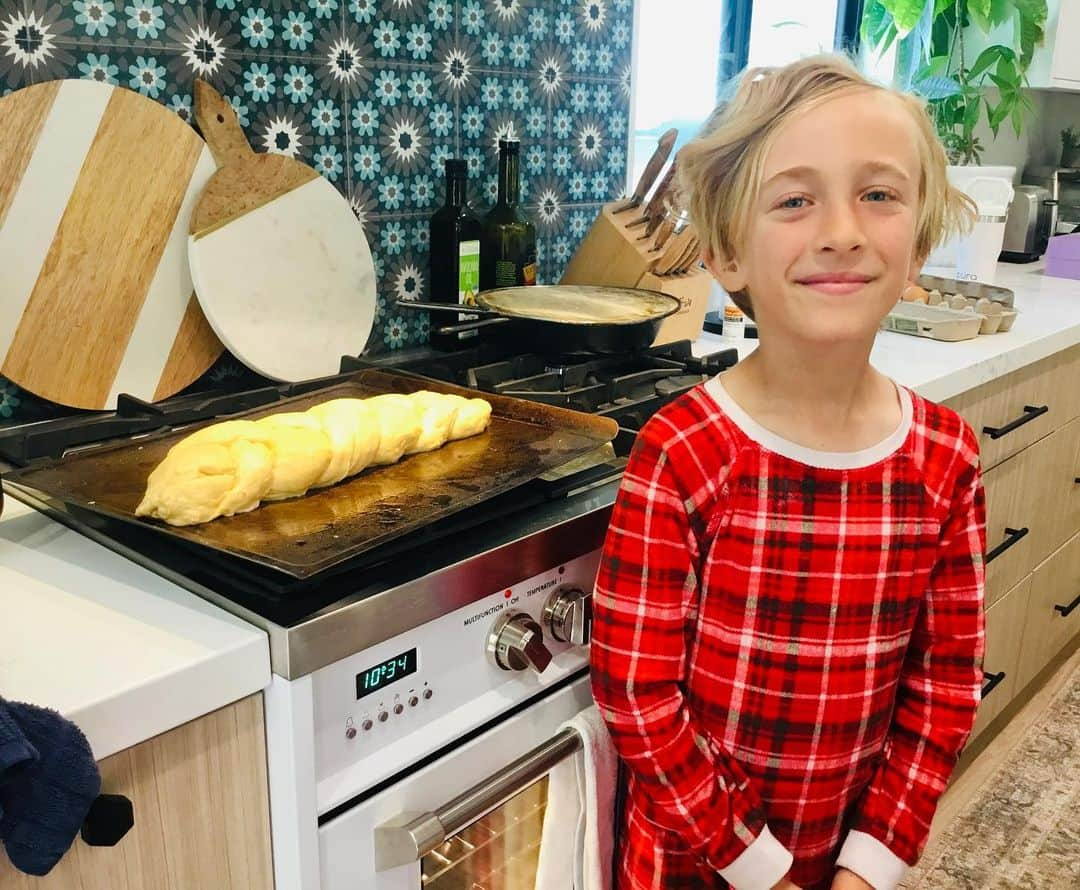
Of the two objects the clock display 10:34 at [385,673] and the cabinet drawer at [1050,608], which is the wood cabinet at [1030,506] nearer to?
the cabinet drawer at [1050,608]

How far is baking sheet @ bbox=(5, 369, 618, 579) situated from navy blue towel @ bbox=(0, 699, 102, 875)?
18 cm

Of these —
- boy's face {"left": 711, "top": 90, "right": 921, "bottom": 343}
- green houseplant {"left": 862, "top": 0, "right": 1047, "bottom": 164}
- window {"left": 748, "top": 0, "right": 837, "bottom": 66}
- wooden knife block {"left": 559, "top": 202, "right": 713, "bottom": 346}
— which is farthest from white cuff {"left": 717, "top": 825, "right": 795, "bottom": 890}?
green houseplant {"left": 862, "top": 0, "right": 1047, "bottom": 164}

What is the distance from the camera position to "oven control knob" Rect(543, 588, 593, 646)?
3.22 ft

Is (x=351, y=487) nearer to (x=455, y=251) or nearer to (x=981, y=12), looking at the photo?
(x=455, y=251)

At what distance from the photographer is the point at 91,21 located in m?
1.11

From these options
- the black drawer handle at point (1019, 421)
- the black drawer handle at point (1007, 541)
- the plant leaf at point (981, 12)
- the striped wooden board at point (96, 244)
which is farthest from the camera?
the plant leaf at point (981, 12)


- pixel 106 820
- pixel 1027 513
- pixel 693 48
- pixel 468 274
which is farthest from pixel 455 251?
pixel 1027 513

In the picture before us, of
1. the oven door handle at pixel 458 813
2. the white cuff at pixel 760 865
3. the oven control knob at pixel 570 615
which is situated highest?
the oven control knob at pixel 570 615

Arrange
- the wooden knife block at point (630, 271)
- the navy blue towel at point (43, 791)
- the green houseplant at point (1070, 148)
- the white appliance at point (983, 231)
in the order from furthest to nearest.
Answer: the green houseplant at point (1070, 148)
the white appliance at point (983, 231)
the wooden knife block at point (630, 271)
the navy blue towel at point (43, 791)

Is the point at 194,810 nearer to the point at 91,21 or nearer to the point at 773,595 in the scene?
the point at 773,595

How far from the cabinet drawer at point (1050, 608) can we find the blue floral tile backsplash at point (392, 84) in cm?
121

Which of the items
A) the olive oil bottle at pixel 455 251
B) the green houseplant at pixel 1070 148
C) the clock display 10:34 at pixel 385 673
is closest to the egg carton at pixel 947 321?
the olive oil bottle at pixel 455 251

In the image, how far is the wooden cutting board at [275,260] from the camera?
1.24m

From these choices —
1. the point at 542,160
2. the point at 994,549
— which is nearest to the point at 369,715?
the point at 542,160
